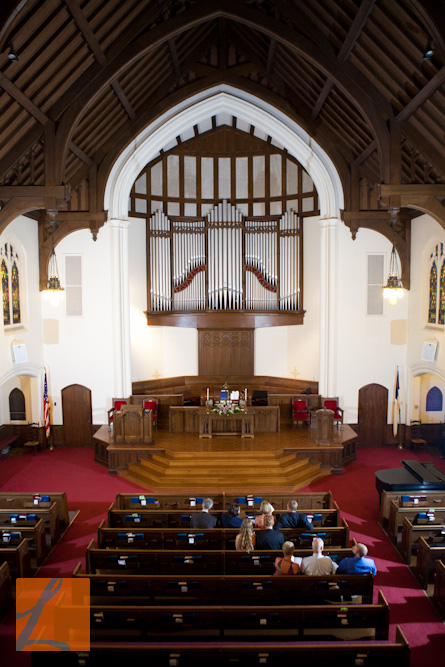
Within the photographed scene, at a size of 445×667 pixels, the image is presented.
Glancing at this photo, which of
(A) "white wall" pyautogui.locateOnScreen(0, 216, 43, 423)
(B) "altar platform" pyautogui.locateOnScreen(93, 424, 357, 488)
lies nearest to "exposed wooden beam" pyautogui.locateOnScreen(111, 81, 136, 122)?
(A) "white wall" pyautogui.locateOnScreen(0, 216, 43, 423)

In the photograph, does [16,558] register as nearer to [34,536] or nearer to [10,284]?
[34,536]

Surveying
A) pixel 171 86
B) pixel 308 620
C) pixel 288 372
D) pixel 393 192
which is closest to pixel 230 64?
pixel 171 86

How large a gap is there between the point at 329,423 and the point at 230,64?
9.65m

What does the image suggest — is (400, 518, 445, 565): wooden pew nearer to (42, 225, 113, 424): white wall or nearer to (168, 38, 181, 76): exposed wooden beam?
(42, 225, 113, 424): white wall

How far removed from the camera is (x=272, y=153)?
16.5 metres

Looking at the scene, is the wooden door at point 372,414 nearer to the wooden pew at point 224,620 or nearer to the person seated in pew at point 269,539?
the person seated in pew at point 269,539

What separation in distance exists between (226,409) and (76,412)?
4.47m

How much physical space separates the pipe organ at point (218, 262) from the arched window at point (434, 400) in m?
4.97

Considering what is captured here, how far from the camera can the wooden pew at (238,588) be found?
21.8 ft

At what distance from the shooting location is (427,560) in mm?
7746

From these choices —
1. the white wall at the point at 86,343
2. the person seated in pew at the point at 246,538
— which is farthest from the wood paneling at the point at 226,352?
the person seated in pew at the point at 246,538

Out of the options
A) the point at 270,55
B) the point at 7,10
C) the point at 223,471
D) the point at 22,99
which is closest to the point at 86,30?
the point at 22,99

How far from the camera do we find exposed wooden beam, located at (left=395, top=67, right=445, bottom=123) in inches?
313

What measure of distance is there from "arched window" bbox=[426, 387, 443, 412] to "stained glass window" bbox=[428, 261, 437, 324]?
234cm
